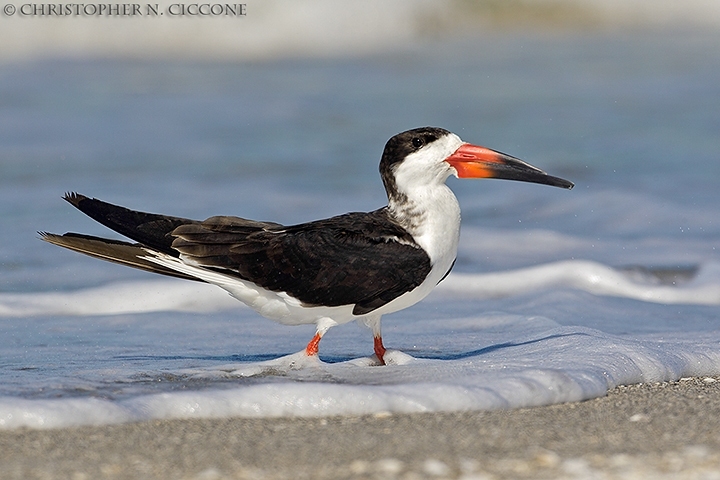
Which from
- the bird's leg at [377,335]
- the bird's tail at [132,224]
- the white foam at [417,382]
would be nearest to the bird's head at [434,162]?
the bird's leg at [377,335]

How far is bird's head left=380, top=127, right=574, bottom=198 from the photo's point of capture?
4.95 m

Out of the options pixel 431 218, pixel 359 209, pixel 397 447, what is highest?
pixel 359 209

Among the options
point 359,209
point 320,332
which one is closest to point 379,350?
point 320,332

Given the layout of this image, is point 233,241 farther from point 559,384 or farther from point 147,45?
point 147,45

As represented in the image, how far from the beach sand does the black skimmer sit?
1.03 m

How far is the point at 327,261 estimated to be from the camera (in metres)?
4.79

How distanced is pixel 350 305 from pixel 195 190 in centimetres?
527

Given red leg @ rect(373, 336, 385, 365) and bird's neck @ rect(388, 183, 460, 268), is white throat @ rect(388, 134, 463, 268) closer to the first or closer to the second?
bird's neck @ rect(388, 183, 460, 268)

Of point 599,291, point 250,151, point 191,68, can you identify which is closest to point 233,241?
point 599,291

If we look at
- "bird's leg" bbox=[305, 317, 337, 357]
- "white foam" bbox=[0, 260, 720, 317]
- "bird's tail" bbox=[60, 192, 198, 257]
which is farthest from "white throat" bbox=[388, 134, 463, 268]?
"white foam" bbox=[0, 260, 720, 317]

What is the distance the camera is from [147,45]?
18.9 metres

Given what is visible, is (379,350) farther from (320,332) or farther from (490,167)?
(490,167)

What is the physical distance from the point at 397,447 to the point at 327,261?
157 centimetres

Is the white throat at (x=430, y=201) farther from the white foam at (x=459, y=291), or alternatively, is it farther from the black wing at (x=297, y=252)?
the white foam at (x=459, y=291)
